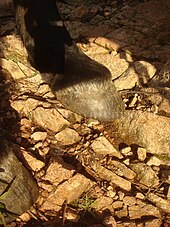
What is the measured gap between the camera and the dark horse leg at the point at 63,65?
250 cm

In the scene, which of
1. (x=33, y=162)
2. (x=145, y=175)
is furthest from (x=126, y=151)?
(x=33, y=162)

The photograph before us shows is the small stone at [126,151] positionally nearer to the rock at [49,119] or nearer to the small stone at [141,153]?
the small stone at [141,153]

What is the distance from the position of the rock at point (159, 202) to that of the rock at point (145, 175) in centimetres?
7

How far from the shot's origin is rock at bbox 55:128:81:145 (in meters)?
2.39

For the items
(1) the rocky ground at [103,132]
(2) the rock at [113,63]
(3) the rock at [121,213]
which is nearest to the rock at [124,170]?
(1) the rocky ground at [103,132]

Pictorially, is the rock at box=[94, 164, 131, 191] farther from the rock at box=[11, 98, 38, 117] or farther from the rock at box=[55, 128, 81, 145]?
the rock at box=[11, 98, 38, 117]

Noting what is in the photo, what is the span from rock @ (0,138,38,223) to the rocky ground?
48 mm

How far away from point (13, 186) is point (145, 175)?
26.9 inches

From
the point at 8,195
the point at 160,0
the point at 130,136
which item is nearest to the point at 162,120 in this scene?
the point at 130,136

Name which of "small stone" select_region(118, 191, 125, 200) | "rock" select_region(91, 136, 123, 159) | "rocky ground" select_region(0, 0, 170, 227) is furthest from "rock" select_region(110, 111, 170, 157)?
"small stone" select_region(118, 191, 125, 200)

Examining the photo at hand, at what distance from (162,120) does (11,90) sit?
0.92 m

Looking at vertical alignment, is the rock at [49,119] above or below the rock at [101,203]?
above

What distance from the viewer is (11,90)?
264 cm

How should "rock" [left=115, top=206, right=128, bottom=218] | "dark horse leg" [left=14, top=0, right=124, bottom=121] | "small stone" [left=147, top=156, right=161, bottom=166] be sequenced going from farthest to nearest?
"dark horse leg" [left=14, top=0, right=124, bottom=121] → "small stone" [left=147, top=156, right=161, bottom=166] → "rock" [left=115, top=206, right=128, bottom=218]
